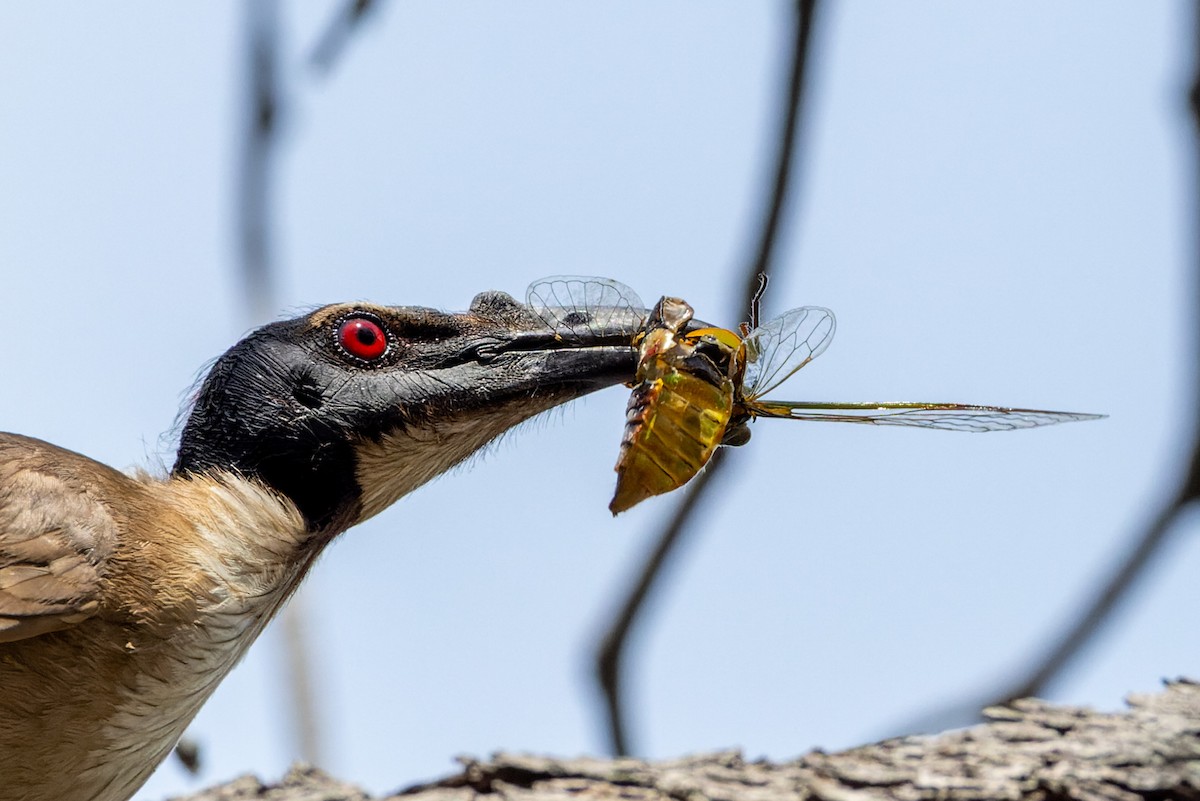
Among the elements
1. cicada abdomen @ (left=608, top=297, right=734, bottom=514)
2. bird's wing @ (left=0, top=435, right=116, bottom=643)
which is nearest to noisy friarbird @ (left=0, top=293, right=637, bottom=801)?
bird's wing @ (left=0, top=435, right=116, bottom=643)

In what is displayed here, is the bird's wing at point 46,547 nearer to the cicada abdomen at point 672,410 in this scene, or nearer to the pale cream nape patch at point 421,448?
the pale cream nape patch at point 421,448

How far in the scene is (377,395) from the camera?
14.2 feet

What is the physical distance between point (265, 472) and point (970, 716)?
8.89 ft

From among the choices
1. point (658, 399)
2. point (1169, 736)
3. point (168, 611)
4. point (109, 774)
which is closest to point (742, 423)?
point (658, 399)

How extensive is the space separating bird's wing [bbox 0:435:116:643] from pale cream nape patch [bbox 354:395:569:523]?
90cm

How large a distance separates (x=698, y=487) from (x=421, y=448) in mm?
1215

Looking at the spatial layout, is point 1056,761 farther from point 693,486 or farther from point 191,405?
point 191,405

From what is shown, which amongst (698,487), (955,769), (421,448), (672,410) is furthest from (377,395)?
(955,769)

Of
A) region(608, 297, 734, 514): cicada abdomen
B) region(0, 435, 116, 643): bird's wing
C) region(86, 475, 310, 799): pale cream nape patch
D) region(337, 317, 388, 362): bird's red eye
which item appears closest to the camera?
region(0, 435, 116, 643): bird's wing

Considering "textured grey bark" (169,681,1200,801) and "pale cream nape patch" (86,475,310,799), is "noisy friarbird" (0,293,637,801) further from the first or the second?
"textured grey bark" (169,681,1200,801)

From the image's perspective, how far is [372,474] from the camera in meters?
4.40

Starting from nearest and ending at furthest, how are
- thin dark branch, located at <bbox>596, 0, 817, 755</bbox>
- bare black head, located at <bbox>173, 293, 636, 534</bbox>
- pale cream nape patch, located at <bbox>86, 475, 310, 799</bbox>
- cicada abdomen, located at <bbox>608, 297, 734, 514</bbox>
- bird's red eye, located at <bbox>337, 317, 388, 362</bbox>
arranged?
pale cream nape patch, located at <bbox>86, 475, 310, 799</bbox> → cicada abdomen, located at <bbox>608, 297, 734, 514</bbox> → bare black head, located at <bbox>173, 293, 636, 534</bbox> → bird's red eye, located at <bbox>337, 317, 388, 362</bbox> → thin dark branch, located at <bbox>596, 0, 817, 755</bbox>

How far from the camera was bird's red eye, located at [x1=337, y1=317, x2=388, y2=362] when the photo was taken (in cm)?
442

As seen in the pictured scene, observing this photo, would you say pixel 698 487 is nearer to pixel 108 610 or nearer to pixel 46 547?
pixel 108 610
